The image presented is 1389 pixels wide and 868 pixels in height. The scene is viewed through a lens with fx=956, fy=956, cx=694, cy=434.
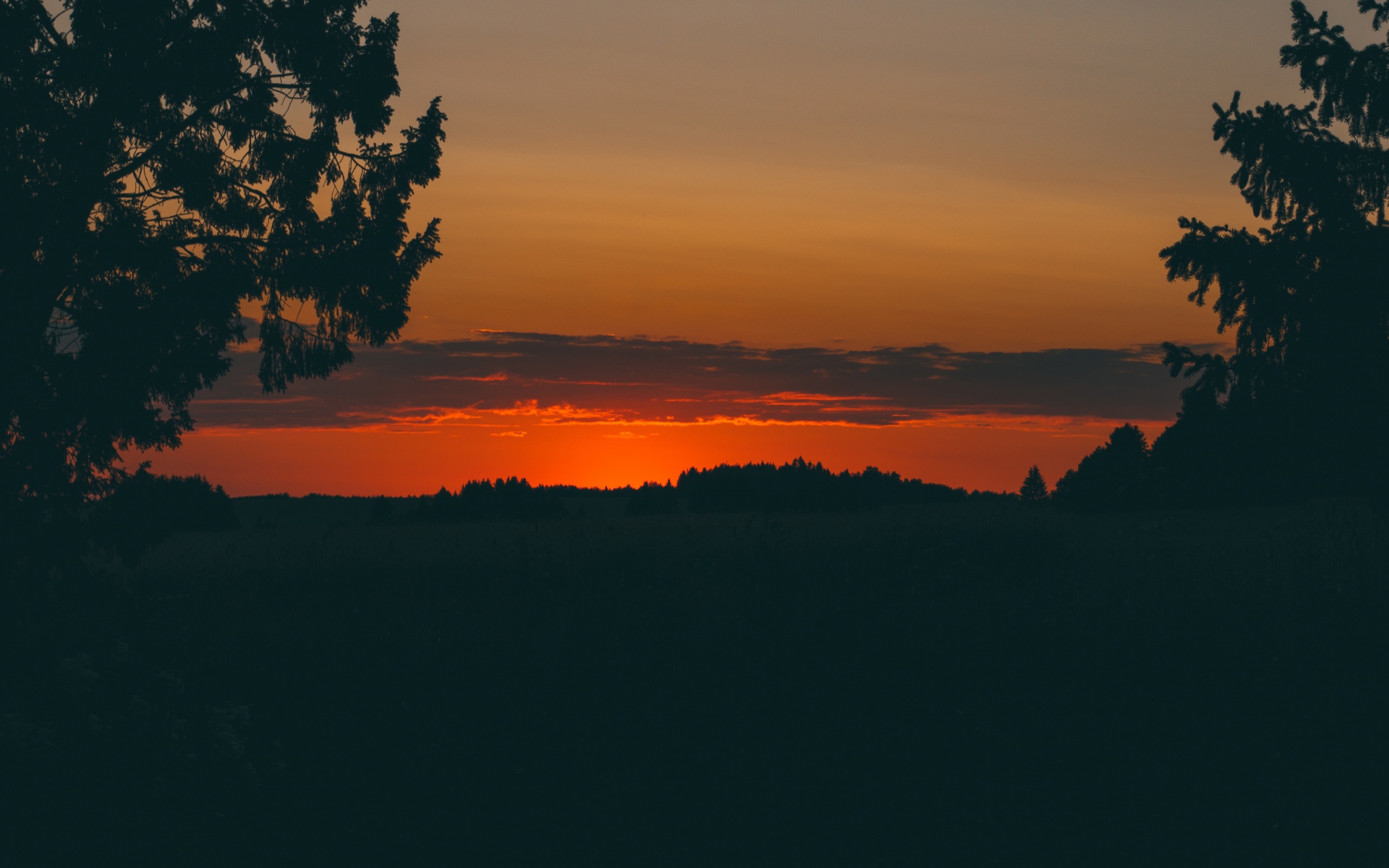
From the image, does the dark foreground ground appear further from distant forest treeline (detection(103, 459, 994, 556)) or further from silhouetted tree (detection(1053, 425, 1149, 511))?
silhouetted tree (detection(1053, 425, 1149, 511))

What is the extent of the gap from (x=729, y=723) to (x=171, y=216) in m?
9.58

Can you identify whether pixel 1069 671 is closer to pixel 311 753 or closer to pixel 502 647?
pixel 502 647

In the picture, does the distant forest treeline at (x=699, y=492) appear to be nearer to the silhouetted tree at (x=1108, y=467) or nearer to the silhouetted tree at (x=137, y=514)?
the silhouetted tree at (x=1108, y=467)

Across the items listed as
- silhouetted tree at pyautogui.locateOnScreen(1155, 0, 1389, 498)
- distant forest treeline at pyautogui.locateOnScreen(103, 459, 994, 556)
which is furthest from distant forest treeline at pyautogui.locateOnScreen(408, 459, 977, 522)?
silhouetted tree at pyautogui.locateOnScreen(1155, 0, 1389, 498)

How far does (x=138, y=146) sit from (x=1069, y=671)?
37.8ft

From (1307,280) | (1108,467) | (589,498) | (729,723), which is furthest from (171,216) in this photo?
(589,498)

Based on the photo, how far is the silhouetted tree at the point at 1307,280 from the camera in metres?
11.5

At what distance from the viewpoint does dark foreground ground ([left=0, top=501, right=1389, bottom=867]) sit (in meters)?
5.30

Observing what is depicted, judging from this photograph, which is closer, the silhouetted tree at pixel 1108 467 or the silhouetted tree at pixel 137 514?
the silhouetted tree at pixel 137 514

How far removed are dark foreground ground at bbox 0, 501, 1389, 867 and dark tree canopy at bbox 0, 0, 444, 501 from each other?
6.94ft

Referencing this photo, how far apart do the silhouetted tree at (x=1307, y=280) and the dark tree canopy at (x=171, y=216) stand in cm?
1014

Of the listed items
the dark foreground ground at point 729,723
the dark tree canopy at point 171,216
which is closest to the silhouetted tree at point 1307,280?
the dark foreground ground at point 729,723

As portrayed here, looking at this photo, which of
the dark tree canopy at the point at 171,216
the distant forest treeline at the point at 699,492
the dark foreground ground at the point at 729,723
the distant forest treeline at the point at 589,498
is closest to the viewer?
the dark foreground ground at the point at 729,723

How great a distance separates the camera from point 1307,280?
11.7 meters
